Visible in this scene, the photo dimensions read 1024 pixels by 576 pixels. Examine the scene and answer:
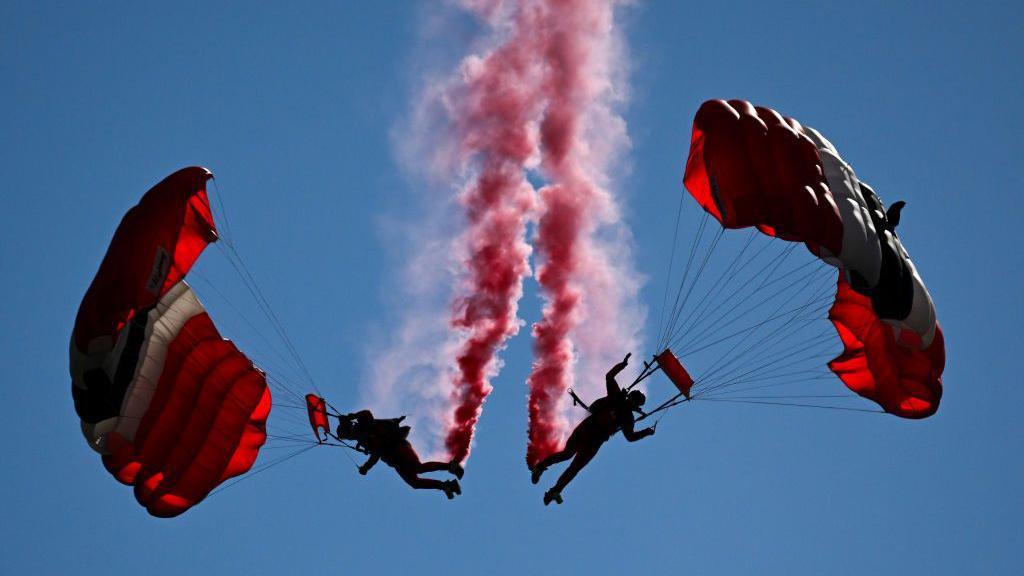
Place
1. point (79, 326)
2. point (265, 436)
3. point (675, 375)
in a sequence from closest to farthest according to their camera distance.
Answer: point (79, 326) → point (675, 375) → point (265, 436)

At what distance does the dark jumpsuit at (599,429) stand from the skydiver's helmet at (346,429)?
9.86 feet

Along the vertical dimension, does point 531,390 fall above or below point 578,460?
above

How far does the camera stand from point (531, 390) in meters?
25.3

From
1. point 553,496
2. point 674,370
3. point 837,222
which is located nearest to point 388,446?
point 553,496

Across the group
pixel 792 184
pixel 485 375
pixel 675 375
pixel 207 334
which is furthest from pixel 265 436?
pixel 792 184

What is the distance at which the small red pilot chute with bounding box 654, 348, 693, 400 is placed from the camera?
76.0 ft

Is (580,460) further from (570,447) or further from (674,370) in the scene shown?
(674,370)

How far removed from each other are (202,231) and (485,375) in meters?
5.22

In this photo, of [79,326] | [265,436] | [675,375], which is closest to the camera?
[79,326]

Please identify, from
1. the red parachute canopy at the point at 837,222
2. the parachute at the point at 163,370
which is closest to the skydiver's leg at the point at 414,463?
the parachute at the point at 163,370

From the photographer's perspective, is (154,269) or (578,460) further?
(578,460)

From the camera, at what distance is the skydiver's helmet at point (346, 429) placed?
78.3 ft

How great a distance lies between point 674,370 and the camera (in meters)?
23.2

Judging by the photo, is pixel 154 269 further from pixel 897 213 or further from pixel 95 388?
pixel 897 213
